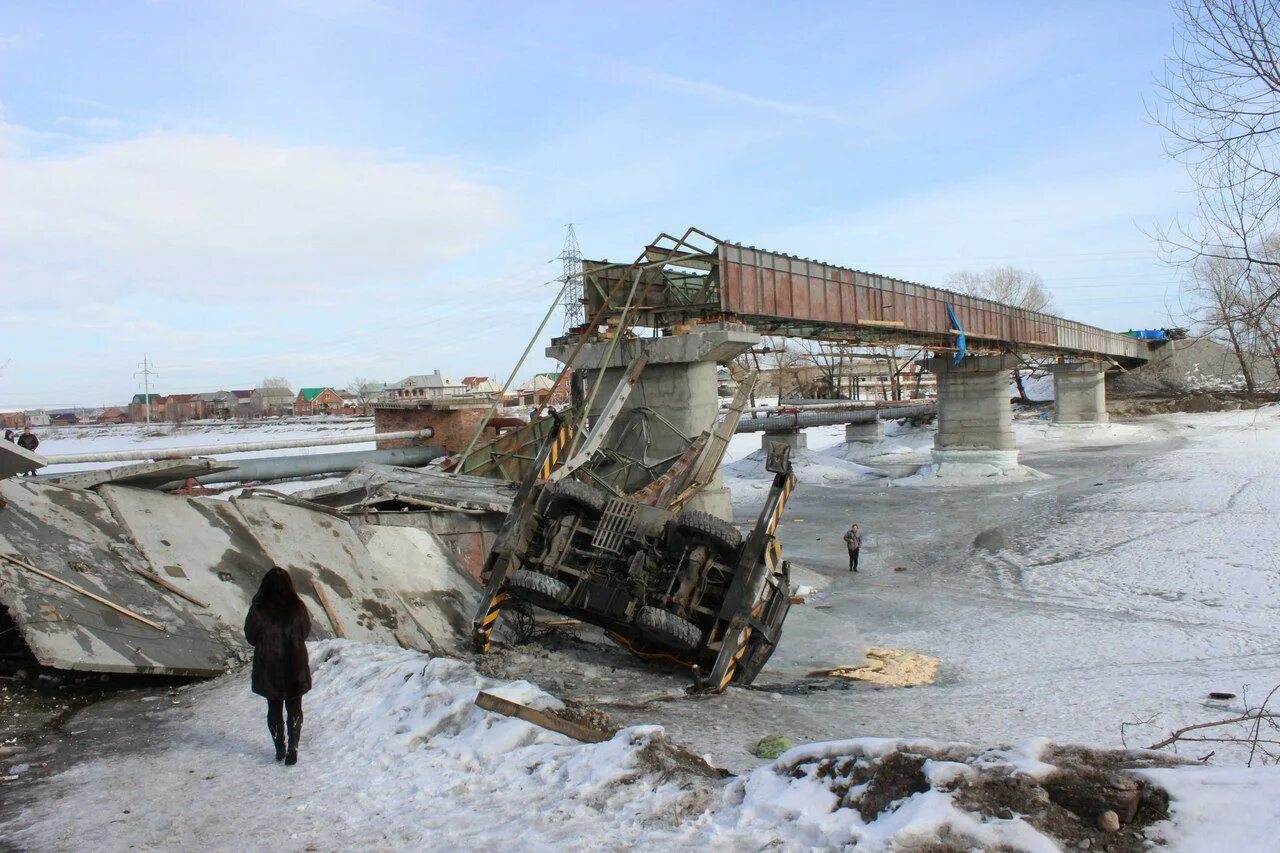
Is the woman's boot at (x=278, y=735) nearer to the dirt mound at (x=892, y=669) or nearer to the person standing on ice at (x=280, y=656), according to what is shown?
the person standing on ice at (x=280, y=656)

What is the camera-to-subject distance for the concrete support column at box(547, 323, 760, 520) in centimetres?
1652

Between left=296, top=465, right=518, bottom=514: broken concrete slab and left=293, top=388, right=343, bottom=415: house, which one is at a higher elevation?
left=293, top=388, right=343, bottom=415: house

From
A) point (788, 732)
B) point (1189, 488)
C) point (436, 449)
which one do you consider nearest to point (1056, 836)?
point (788, 732)

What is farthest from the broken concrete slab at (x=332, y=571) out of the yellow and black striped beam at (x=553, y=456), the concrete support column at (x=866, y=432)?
the concrete support column at (x=866, y=432)

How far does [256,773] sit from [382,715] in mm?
857

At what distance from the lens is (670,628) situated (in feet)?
25.9

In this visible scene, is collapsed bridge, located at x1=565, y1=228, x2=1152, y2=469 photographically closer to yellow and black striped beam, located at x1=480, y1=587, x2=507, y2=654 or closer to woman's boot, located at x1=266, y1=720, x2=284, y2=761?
yellow and black striped beam, located at x1=480, y1=587, x2=507, y2=654

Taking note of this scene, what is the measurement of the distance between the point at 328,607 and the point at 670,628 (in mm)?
3394

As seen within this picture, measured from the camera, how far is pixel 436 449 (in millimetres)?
18172

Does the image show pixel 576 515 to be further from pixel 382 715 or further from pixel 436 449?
pixel 436 449

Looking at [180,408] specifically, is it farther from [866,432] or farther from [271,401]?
[866,432]

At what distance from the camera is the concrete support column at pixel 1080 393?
45.2 m

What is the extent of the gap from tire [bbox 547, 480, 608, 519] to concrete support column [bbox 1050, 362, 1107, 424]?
141 feet

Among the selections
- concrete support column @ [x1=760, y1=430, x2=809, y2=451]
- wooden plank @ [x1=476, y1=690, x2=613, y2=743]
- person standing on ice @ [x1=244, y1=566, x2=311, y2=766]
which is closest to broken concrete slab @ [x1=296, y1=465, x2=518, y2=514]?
person standing on ice @ [x1=244, y1=566, x2=311, y2=766]
